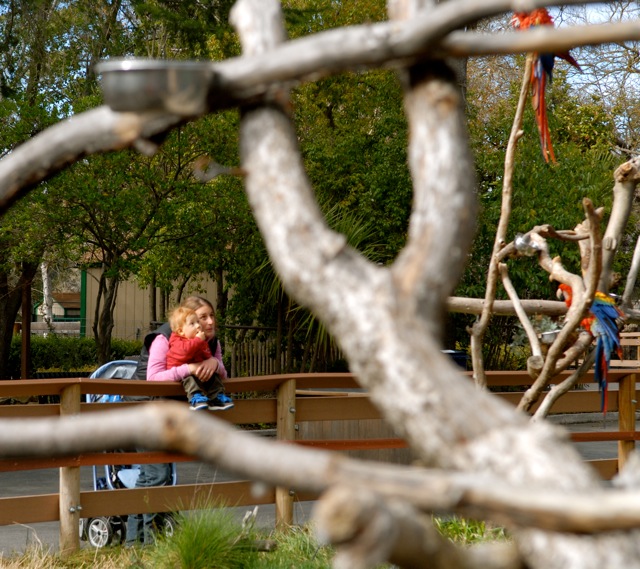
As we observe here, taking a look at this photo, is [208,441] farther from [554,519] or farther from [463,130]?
[463,130]

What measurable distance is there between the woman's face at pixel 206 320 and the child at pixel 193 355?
0.06 m

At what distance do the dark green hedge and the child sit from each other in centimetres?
1341

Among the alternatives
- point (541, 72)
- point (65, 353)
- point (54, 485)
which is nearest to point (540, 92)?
point (541, 72)

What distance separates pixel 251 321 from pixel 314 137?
3.32 metres

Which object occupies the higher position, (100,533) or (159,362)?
(159,362)

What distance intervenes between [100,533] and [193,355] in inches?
49.4

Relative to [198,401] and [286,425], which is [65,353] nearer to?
[286,425]

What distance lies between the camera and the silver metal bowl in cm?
153

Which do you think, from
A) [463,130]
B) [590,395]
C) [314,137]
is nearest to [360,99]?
[314,137]

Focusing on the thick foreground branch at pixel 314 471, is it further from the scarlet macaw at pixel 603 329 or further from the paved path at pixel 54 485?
the paved path at pixel 54 485

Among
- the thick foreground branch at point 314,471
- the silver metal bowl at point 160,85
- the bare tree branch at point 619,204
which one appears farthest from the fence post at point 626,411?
the silver metal bowl at point 160,85

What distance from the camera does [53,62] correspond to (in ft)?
48.0

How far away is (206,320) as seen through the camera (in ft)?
18.7

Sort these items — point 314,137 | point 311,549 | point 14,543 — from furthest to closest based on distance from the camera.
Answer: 1. point 314,137
2. point 14,543
3. point 311,549
